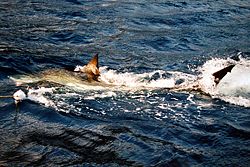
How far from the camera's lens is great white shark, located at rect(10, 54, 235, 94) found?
7.88 m

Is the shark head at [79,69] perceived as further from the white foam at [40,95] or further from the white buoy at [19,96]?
the white buoy at [19,96]

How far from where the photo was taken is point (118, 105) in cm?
700

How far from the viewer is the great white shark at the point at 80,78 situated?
7.88 metres

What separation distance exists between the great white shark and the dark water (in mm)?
292

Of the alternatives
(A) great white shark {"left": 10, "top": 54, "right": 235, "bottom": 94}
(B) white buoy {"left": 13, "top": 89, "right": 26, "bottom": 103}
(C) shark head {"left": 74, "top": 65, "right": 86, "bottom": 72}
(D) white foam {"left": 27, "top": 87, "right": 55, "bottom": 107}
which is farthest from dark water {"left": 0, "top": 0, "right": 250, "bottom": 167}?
(C) shark head {"left": 74, "top": 65, "right": 86, "bottom": 72}

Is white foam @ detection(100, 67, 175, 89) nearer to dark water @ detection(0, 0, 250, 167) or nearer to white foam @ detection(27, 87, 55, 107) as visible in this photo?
dark water @ detection(0, 0, 250, 167)

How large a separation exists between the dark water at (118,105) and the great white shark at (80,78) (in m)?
0.29

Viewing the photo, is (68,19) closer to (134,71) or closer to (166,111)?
(134,71)

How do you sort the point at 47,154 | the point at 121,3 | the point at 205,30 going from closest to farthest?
the point at 47,154 < the point at 205,30 < the point at 121,3

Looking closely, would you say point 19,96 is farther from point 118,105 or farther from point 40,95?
point 118,105

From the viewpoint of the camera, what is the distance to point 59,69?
361 inches

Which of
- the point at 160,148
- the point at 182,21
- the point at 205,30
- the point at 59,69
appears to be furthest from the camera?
the point at 182,21

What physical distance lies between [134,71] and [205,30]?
528 centimetres

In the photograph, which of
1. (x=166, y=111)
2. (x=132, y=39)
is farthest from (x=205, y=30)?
(x=166, y=111)
